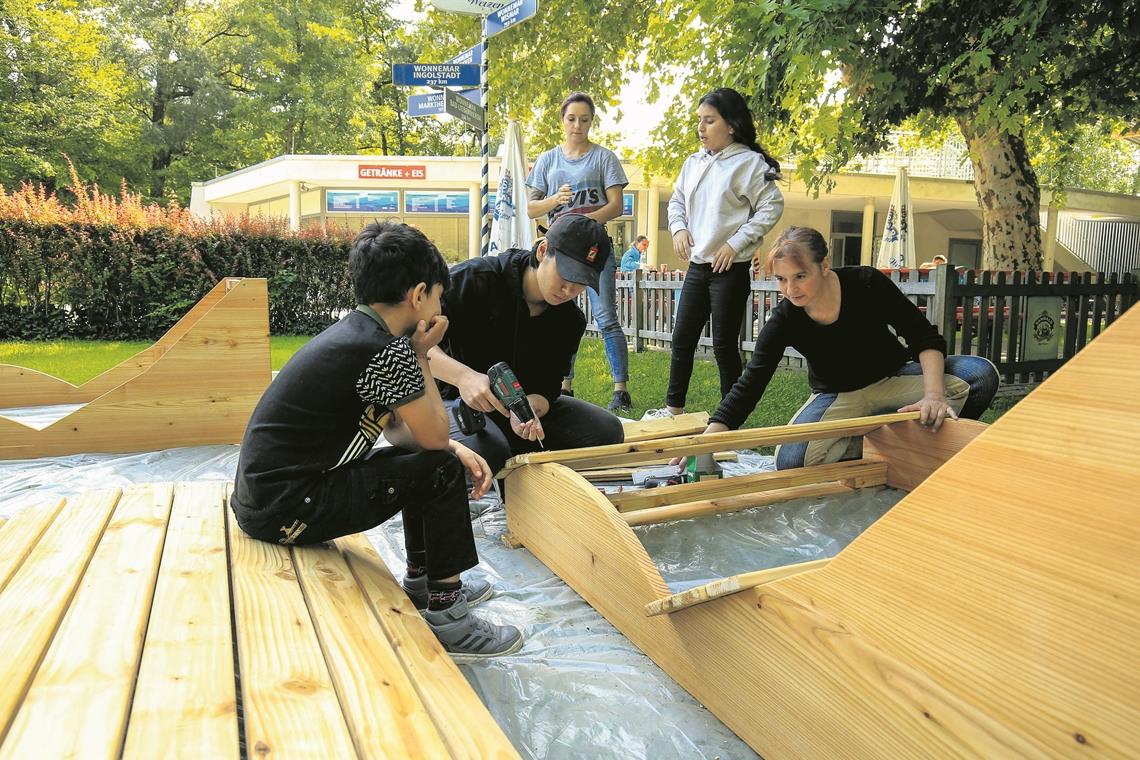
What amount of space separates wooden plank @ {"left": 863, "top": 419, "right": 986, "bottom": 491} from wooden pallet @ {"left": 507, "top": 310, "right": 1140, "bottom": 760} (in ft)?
5.88

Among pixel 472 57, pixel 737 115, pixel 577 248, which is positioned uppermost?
pixel 472 57

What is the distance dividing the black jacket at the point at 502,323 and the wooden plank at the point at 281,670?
50.3 inches

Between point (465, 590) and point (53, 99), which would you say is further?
point (53, 99)

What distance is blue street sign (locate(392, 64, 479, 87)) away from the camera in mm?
5930

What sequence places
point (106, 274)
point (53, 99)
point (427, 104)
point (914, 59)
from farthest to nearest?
1. point (53, 99)
2. point (106, 274)
3. point (427, 104)
4. point (914, 59)

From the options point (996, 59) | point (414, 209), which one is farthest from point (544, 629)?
point (414, 209)

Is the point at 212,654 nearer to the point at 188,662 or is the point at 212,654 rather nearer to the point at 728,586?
the point at 188,662

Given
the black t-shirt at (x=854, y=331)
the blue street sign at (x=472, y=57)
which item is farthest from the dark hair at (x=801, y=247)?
the blue street sign at (x=472, y=57)

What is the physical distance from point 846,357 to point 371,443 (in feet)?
7.35

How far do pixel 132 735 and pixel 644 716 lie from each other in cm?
106

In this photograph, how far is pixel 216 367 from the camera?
13.4 feet

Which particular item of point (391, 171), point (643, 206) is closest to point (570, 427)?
point (391, 171)

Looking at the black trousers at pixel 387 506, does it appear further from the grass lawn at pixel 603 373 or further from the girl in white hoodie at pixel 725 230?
the grass lawn at pixel 603 373

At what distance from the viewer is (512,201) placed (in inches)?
286
